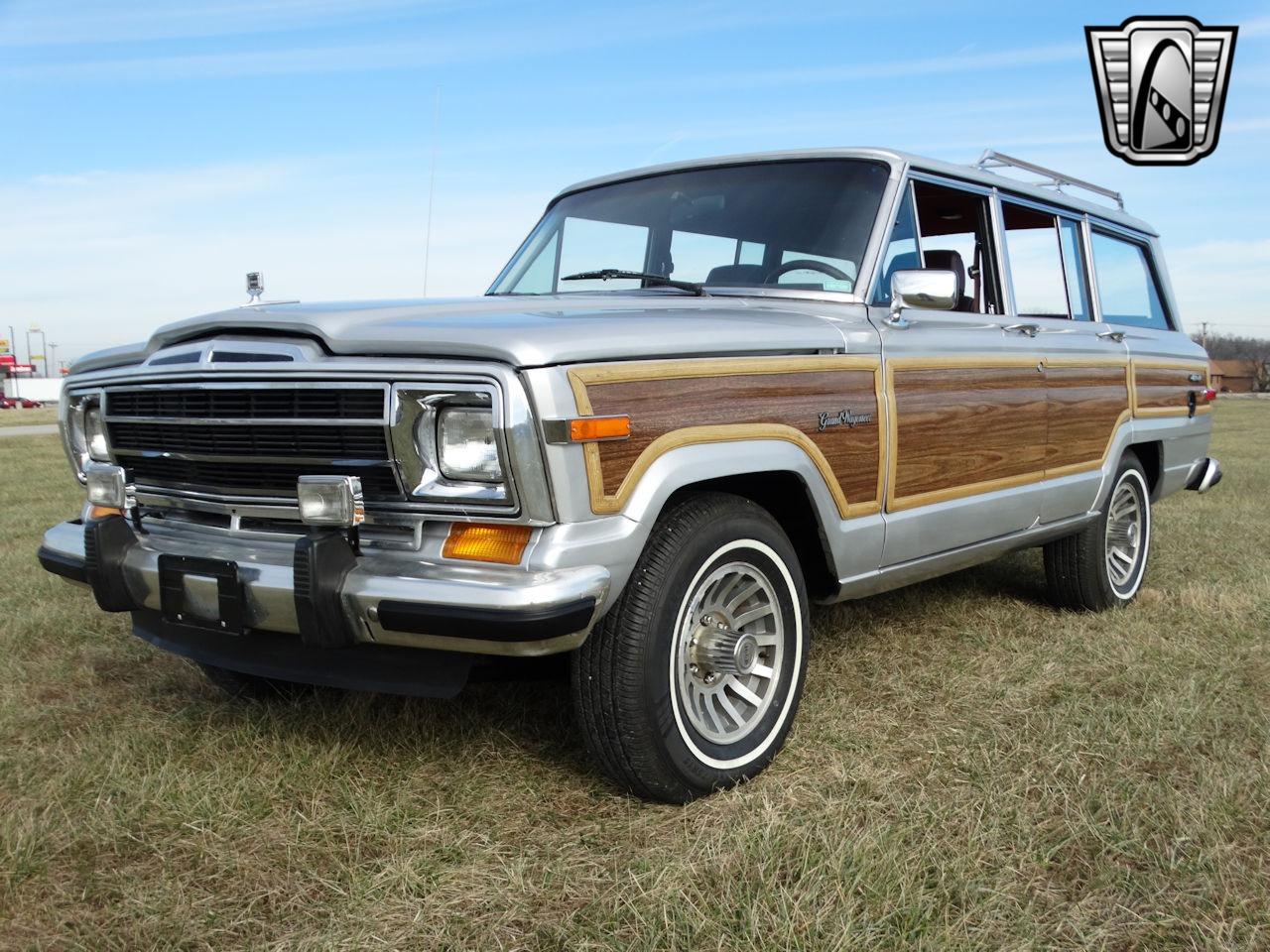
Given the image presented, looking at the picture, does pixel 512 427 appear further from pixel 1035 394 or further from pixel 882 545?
pixel 1035 394

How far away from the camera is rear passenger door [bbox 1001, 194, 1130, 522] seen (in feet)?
14.9

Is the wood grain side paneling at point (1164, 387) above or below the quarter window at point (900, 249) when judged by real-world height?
below

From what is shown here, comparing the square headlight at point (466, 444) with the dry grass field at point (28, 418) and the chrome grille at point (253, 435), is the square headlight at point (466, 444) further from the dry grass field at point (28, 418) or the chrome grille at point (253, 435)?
the dry grass field at point (28, 418)

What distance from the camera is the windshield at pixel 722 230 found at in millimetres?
3750

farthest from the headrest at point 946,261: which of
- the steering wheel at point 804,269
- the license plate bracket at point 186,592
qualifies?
the license plate bracket at point 186,592

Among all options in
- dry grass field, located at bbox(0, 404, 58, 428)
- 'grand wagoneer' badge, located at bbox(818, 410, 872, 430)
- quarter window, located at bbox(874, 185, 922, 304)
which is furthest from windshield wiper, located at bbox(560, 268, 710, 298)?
dry grass field, located at bbox(0, 404, 58, 428)

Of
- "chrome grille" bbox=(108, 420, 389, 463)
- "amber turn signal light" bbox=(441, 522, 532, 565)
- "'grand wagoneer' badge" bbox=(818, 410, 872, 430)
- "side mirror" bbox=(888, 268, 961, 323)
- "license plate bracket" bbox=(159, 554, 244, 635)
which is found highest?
"side mirror" bbox=(888, 268, 961, 323)

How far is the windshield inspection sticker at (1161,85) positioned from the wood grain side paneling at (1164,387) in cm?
326

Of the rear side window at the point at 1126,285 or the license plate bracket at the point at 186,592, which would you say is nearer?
the license plate bracket at the point at 186,592

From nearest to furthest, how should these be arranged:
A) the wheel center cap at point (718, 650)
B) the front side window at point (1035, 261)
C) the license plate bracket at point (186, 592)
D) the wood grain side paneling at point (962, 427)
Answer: the license plate bracket at point (186, 592) < the wheel center cap at point (718, 650) < the wood grain side paneling at point (962, 427) < the front side window at point (1035, 261)

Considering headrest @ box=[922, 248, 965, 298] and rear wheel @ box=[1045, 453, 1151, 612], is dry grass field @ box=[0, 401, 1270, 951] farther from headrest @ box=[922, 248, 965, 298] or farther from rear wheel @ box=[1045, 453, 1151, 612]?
headrest @ box=[922, 248, 965, 298]

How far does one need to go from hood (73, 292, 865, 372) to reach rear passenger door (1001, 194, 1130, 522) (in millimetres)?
1404

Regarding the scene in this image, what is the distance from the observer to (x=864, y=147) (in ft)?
12.8

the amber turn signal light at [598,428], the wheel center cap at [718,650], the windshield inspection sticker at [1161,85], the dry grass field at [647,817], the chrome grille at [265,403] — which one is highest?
the windshield inspection sticker at [1161,85]
